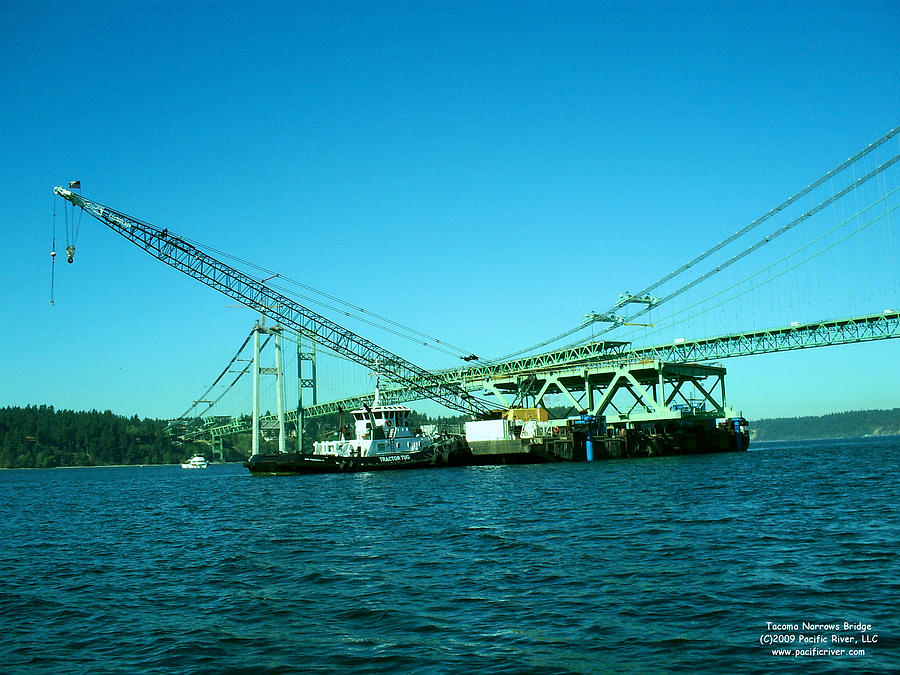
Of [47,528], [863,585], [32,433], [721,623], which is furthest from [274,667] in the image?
[32,433]

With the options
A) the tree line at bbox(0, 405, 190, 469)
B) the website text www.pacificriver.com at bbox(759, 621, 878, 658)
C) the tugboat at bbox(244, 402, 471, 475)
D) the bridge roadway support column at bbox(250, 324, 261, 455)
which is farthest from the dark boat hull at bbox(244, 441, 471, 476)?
the tree line at bbox(0, 405, 190, 469)

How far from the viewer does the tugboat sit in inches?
2650

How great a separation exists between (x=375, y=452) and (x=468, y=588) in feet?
181

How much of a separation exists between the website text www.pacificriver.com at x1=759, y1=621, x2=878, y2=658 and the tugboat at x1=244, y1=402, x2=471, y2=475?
5761 cm

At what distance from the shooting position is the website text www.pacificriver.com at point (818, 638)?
35.7ft

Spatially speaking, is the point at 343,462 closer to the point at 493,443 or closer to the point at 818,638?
the point at 493,443

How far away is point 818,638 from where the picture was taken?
1152cm

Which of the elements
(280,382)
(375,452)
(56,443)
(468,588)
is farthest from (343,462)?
(56,443)

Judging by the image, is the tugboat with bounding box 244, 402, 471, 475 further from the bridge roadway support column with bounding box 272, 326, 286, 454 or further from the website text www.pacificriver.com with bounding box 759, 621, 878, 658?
the website text www.pacificriver.com with bounding box 759, 621, 878, 658

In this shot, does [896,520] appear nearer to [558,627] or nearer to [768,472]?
[558,627]

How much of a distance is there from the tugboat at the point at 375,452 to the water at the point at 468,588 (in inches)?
1399

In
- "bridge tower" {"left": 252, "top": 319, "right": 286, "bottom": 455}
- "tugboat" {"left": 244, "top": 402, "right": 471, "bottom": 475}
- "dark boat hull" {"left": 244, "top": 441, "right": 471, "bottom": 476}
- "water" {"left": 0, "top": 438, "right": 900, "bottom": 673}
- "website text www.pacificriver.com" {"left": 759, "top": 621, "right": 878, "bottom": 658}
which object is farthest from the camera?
"bridge tower" {"left": 252, "top": 319, "right": 286, "bottom": 455}

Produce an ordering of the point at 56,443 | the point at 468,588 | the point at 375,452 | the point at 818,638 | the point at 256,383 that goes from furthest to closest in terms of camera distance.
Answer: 1. the point at 56,443
2. the point at 256,383
3. the point at 375,452
4. the point at 468,588
5. the point at 818,638

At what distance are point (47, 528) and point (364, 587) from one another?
23.3 m
